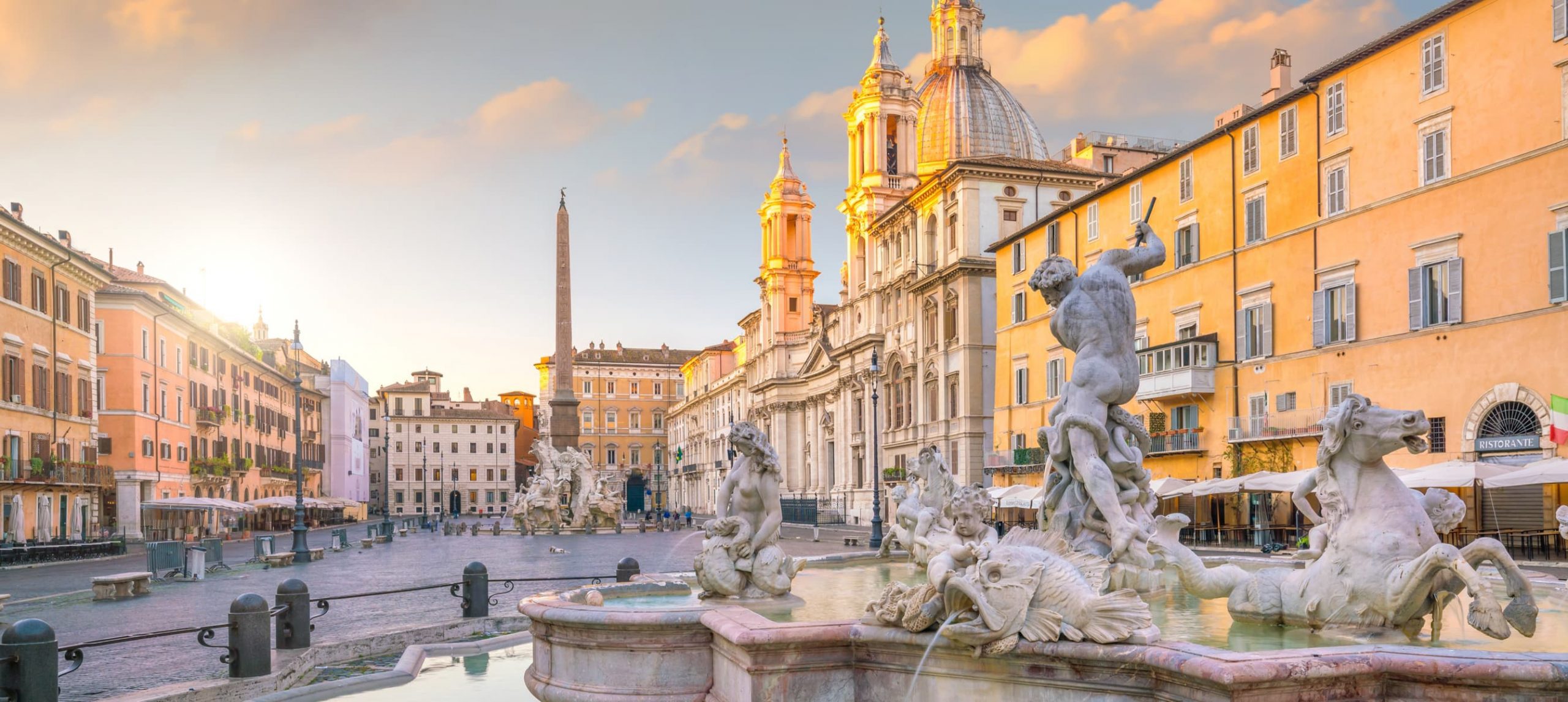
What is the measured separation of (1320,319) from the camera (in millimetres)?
30875

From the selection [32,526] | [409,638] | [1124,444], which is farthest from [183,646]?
[32,526]

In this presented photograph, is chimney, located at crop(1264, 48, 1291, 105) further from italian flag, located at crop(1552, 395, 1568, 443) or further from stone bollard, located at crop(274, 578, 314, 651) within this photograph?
stone bollard, located at crop(274, 578, 314, 651)

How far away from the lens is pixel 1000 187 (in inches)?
2087

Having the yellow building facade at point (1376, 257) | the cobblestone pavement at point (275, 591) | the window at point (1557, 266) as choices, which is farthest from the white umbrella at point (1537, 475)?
the cobblestone pavement at point (275, 591)

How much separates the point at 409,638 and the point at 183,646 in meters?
2.92

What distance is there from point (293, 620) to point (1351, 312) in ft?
86.6

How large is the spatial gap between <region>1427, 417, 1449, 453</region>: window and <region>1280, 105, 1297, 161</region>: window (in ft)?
28.8

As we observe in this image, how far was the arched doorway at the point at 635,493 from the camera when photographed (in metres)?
129

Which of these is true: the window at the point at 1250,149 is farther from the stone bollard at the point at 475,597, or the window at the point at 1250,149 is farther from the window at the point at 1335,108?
the stone bollard at the point at 475,597

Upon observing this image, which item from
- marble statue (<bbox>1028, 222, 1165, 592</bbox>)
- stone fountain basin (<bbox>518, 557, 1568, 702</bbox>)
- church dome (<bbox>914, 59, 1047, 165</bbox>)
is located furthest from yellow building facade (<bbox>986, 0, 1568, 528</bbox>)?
church dome (<bbox>914, 59, 1047, 165</bbox>)

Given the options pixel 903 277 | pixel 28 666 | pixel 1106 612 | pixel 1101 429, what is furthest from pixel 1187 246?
pixel 28 666

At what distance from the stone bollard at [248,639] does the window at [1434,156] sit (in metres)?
26.1

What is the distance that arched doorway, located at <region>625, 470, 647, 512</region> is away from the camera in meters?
129

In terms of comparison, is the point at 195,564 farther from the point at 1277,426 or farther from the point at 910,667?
the point at 1277,426
